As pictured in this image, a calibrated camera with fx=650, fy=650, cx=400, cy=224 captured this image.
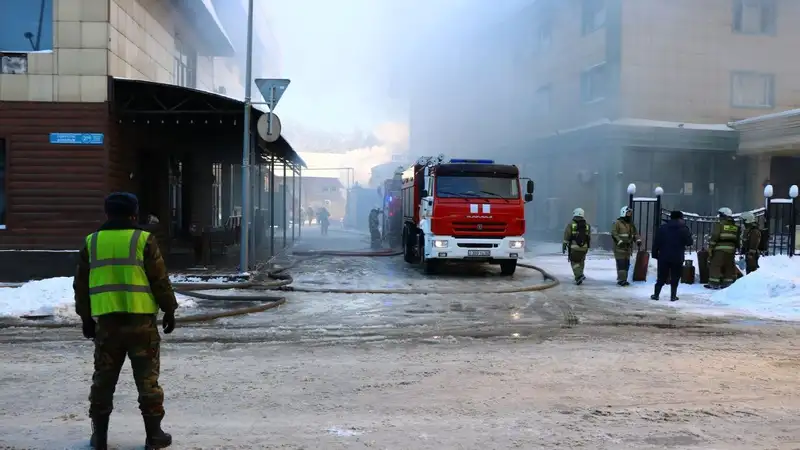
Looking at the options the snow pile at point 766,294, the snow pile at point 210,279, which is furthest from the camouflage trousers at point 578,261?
the snow pile at point 210,279

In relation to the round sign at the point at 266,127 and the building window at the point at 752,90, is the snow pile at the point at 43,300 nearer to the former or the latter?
the round sign at the point at 266,127

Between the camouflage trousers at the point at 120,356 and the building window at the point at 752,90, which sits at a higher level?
the building window at the point at 752,90

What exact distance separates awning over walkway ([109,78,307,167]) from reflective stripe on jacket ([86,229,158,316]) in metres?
7.83

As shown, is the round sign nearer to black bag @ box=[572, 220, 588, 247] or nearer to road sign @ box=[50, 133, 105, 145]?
road sign @ box=[50, 133, 105, 145]

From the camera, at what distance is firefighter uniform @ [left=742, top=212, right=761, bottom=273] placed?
11641 mm

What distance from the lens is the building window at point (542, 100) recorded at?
2577 centimetres

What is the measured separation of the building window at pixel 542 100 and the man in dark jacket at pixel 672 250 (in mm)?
16089

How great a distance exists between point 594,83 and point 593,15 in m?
2.27

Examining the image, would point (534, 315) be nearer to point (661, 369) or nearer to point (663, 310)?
point (663, 310)

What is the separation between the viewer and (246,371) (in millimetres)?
5562

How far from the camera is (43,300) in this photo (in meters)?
8.19

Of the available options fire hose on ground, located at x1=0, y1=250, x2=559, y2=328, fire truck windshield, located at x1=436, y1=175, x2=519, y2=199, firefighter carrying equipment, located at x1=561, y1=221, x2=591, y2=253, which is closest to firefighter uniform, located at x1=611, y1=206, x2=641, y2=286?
firefighter carrying equipment, located at x1=561, y1=221, x2=591, y2=253

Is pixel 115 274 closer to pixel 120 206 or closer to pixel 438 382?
pixel 120 206

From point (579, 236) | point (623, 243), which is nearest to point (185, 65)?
point (579, 236)
